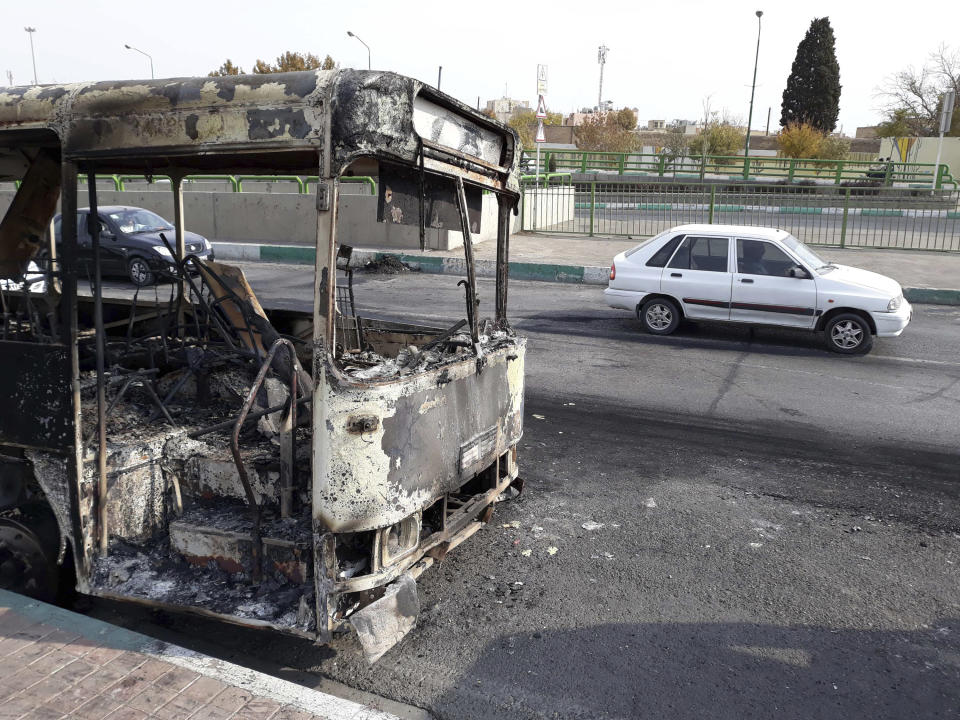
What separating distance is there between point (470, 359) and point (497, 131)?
3.87 feet

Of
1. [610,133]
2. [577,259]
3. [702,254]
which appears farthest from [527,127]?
Result: [702,254]

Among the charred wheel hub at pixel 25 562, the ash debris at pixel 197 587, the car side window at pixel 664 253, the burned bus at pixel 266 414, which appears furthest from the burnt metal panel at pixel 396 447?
the car side window at pixel 664 253

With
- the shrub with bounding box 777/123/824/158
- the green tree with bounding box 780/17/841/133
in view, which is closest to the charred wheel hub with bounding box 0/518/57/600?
the shrub with bounding box 777/123/824/158

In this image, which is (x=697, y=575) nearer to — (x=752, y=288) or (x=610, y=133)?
(x=752, y=288)

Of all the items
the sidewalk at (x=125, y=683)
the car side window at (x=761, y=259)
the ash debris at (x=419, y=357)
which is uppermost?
the car side window at (x=761, y=259)

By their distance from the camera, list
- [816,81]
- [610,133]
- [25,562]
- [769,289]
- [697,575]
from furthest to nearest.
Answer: [816,81]
[610,133]
[769,289]
[697,575]
[25,562]

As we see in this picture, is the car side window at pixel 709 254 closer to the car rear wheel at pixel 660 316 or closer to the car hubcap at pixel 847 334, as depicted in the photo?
the car rear wheel at pixel 660 316

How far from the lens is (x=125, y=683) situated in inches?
129

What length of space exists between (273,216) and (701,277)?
43.2 feet

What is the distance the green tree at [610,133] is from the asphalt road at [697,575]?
44033 millimetres

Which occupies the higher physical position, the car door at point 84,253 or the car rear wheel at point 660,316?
the car door at point 84,253

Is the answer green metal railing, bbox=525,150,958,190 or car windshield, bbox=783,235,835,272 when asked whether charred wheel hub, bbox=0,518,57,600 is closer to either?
car windshield, bbox=783,235,835,272

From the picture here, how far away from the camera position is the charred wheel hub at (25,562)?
3.89 m

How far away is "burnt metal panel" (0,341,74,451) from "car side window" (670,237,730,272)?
8854 millimetres
